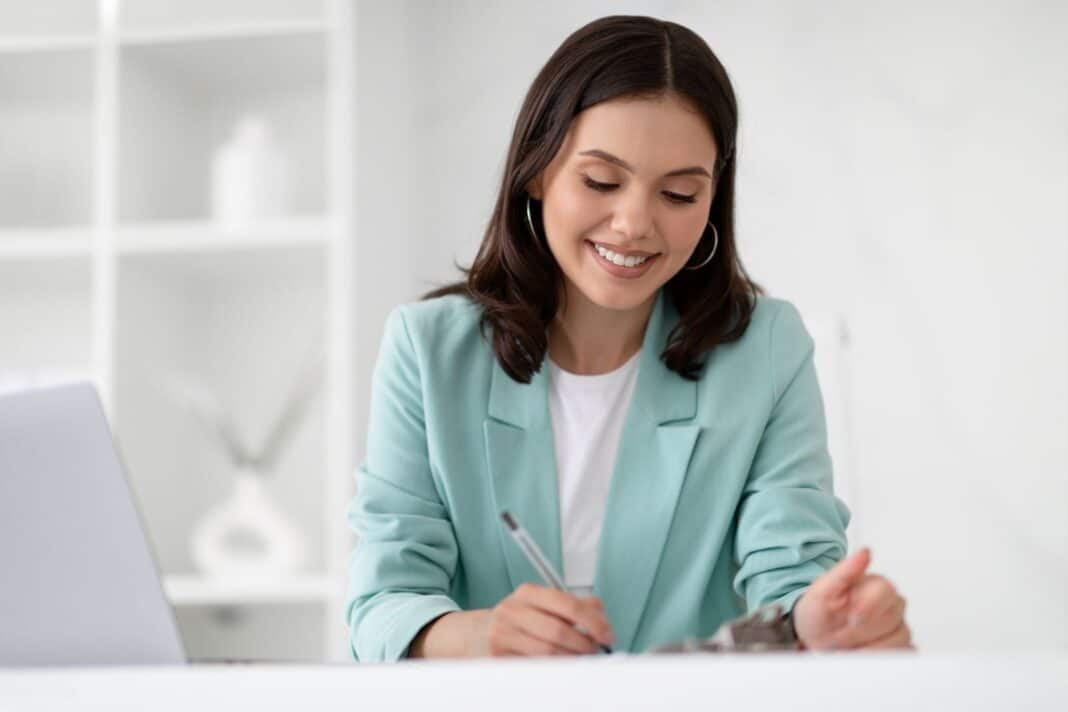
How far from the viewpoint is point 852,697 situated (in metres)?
0.42

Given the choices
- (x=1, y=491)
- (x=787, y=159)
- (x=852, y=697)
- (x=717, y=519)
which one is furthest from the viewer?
(x=787, y=159)

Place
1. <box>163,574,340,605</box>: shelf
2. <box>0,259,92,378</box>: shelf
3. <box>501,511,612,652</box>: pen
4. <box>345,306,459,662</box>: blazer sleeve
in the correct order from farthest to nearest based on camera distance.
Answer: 1. <box>0,259,92,378</box>: shelf
2. <box>163,574,340,605</box>: shelf
3. <box>345,306,459,662</box>: blazer sleeve
4. <box>501,511,612,652</box>: pen

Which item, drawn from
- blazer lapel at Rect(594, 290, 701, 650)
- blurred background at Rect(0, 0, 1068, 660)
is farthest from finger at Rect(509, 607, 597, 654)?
blurred background at Rect(0, 0, 1068, 660)

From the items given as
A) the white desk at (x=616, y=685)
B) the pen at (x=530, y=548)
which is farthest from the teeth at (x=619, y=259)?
the white desk at (x=616, y=685)

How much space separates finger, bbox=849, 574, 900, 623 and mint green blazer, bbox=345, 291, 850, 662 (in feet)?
1.03

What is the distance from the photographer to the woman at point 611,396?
117cm

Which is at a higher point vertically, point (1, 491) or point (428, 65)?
point (428, 65)

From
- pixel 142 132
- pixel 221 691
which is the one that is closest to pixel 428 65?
pixel 142 132

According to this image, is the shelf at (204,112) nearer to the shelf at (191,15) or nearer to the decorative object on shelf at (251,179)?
the shelf at (191,15)

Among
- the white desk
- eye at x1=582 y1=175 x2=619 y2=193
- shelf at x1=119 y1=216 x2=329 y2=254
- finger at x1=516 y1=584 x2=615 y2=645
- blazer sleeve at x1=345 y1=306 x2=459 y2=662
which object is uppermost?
eye at x1=582 y1=175 x2=619 y2=193

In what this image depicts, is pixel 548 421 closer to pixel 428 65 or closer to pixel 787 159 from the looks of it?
pixel 787 159

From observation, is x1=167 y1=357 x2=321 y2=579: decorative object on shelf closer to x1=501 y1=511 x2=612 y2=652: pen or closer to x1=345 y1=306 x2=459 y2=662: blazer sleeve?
x1=345 y1=306 x2=459 y2=662: blazer sleeve

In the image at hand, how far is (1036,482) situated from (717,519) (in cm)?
130

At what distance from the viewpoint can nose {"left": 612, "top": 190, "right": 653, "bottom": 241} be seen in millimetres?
1155
